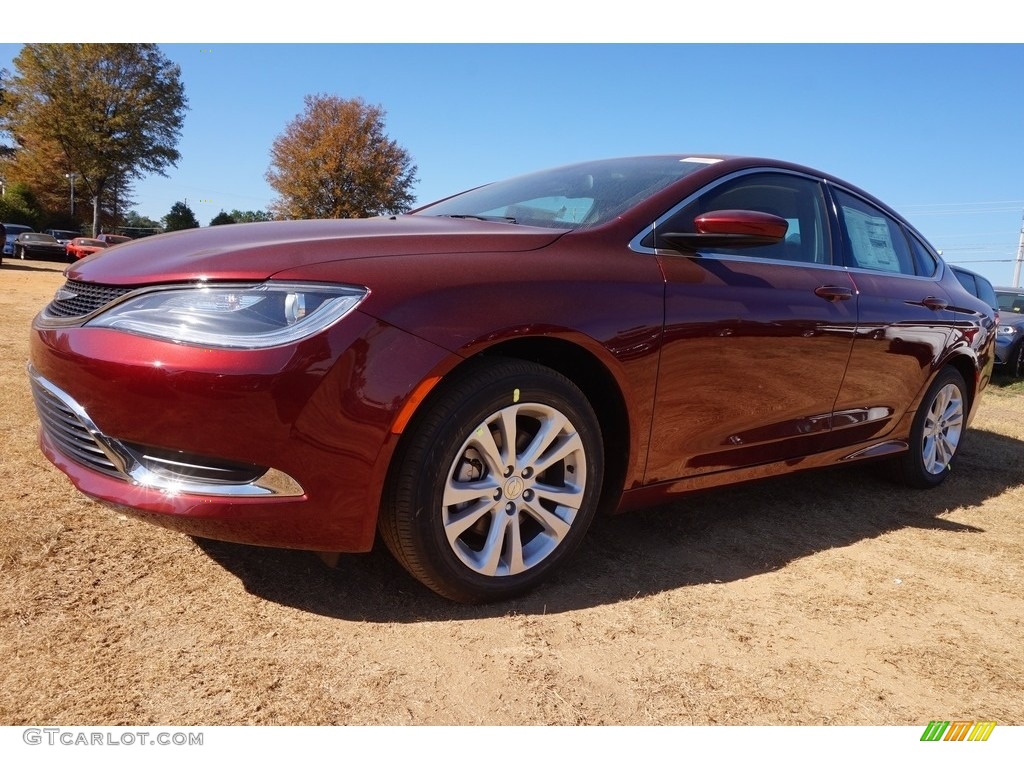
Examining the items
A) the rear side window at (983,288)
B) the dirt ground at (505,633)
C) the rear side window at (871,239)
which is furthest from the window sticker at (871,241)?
the rear side window at (983,288)

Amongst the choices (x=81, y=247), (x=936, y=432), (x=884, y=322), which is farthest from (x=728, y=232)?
(x=81, y=247)

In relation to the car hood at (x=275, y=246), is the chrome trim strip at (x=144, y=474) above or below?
below

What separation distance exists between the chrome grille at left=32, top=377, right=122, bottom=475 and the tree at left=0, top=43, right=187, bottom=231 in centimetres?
3774

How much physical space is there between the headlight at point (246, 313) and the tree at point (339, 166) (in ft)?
122

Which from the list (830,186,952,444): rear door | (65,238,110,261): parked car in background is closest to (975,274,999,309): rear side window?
(830,186,952,444): rear door

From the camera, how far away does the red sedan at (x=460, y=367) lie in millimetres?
2021

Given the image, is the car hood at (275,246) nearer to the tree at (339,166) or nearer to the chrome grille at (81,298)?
Answer: the chrome grille at (81,298)

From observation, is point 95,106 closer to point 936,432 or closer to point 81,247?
point 81,247

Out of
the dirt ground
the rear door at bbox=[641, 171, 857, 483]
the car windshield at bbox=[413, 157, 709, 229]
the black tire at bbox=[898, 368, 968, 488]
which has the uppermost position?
the car windshield at bbox=[413, 157, 709, 229]

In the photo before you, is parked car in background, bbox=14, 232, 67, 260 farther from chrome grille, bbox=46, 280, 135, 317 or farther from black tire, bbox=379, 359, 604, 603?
black tire, bbox=379, 359, 604, 603

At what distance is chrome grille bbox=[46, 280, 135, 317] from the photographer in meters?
2.24

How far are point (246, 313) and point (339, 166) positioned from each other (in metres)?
38.8
